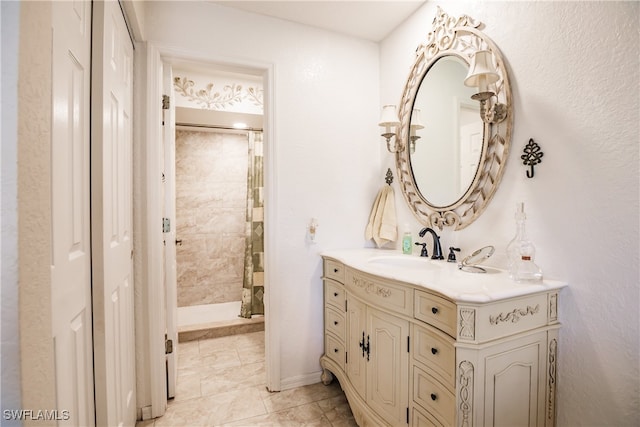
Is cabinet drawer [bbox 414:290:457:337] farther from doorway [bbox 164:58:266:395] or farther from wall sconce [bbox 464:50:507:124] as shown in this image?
doorway [bbox 164:58:266:395]

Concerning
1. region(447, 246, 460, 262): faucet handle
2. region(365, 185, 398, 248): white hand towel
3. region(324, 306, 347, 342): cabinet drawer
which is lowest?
region(324, 306, 347, 342): cabinet drawer

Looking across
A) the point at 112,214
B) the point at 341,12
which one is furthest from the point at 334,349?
the point at 341,12

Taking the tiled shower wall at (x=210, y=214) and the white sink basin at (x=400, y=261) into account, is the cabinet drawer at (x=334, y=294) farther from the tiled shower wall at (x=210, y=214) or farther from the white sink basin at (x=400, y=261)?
the tiled shower wall at (x=210, y=214)

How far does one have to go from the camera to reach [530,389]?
113 centimetres

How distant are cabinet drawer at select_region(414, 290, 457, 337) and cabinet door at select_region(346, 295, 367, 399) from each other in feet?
1.40

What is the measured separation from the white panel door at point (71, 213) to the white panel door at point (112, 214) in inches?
1.4

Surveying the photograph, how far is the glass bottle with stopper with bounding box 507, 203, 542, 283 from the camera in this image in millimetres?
1194

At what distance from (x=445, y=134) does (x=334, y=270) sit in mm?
1063

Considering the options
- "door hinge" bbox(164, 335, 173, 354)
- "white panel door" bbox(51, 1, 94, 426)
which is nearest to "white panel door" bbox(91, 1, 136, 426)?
"white panel door" bbox(51, 1, 94, 426)

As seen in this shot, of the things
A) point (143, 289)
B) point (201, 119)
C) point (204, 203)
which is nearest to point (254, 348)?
point (143, 289)

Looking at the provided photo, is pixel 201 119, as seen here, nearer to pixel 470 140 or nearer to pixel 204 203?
pixel 204 203

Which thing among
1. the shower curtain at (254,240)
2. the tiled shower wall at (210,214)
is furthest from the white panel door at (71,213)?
the tiled shower wall at (210,214)

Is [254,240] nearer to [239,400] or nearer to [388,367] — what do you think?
[239,400]

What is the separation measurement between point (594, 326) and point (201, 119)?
130 inches
